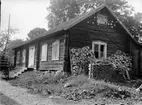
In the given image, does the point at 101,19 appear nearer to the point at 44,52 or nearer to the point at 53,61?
the point at 53,61

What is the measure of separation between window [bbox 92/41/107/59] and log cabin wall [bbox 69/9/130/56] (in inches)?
13.7

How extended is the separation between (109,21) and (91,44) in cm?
302

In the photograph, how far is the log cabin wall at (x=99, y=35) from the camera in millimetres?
15719

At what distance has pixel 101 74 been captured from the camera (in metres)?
12.6

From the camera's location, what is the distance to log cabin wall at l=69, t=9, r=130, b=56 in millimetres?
15719

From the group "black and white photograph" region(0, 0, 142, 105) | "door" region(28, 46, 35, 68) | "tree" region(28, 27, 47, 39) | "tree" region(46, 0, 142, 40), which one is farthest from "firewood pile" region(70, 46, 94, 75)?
"tree" region(28, 27, 47, 39)

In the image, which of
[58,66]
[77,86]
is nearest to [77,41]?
[58,66]

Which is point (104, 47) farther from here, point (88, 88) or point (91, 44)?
point (88, 88)

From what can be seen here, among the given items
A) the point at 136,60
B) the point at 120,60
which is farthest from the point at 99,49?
the point at 136,60

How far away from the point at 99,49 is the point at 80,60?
11.8ft

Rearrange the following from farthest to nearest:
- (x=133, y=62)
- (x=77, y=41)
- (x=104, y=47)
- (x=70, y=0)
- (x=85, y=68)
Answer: (x=70, y=0) < (x=133, y=62) < (x=104, y=47) < (x=77, y=41) < (x=85, y=68)

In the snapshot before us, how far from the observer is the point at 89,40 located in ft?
53.5

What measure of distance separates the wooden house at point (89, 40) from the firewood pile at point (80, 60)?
0.76 m

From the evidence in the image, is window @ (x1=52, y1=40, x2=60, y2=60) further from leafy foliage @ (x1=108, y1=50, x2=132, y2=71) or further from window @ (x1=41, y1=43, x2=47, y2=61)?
leafy foliage @ (x1=108, y1=50, x2=132, y2=71)
